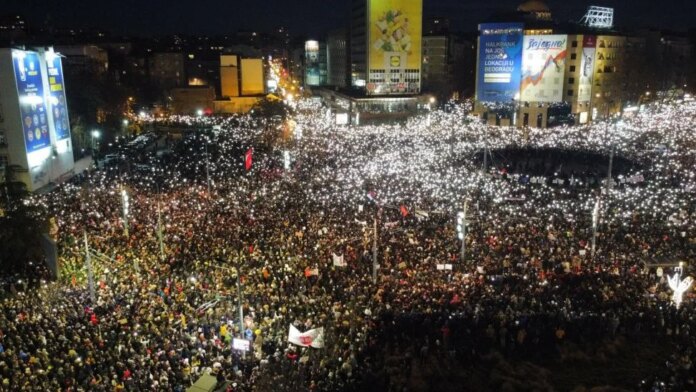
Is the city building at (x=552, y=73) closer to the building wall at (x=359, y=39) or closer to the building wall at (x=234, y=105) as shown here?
the building wall at (x=359, y=39)

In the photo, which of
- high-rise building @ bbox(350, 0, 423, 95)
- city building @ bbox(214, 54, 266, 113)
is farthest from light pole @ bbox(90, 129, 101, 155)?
high-rise building @ bbox(350, 0, 423, 95)

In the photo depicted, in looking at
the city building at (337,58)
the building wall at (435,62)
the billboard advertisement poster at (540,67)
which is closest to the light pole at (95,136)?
the billboard advertisement poster at (540,67)

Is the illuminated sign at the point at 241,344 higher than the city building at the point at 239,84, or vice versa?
the city building at the point at 239,84

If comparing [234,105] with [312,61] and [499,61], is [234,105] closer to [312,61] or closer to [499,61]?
[499,61]

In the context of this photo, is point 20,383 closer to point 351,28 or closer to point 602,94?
point 602,94

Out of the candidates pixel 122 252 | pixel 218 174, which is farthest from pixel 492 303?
pixel 218 174
